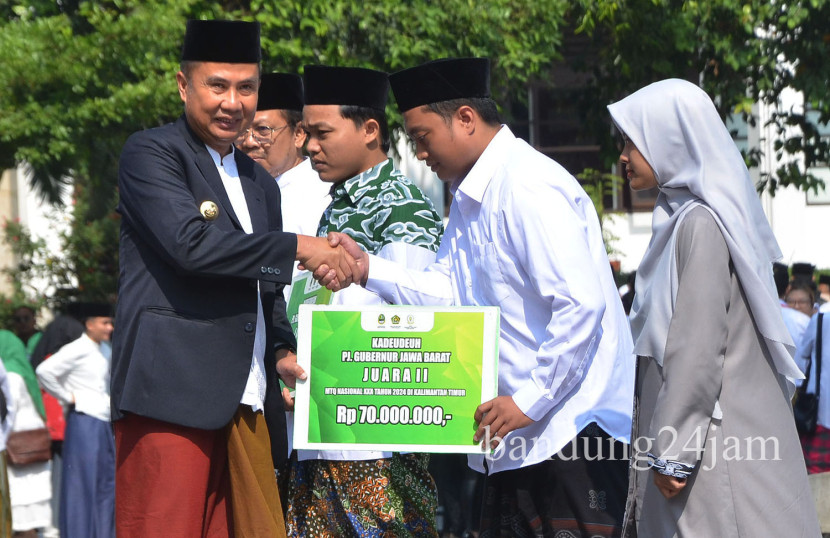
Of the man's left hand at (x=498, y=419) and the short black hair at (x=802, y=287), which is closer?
the man's left hand at (x=498, y=419)

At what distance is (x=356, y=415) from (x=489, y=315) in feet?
1.73

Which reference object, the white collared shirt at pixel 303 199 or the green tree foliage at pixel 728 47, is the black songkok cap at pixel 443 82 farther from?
the green tree foliage at pixel 728 47

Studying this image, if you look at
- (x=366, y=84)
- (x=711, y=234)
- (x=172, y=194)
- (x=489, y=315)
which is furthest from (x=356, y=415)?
(x=366, y=84)

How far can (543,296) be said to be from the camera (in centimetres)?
380

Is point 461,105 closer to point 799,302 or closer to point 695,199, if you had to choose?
point 695,199

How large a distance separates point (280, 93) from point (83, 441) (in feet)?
13.1

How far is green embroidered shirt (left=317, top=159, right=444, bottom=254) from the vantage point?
4.69 m

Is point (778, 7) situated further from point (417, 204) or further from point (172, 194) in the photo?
point (172, 194)

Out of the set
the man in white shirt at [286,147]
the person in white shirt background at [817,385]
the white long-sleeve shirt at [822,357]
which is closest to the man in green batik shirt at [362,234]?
the man in white shirt at [286,147]

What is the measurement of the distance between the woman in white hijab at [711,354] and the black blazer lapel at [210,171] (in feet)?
4.17

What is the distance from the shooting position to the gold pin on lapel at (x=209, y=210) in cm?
376

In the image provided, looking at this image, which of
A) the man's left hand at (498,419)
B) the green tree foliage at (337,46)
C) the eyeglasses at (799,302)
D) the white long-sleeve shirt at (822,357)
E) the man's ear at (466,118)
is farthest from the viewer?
the eyeglasses at (799,302)

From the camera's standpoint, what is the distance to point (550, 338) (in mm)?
3775

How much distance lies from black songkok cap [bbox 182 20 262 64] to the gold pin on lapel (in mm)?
493
